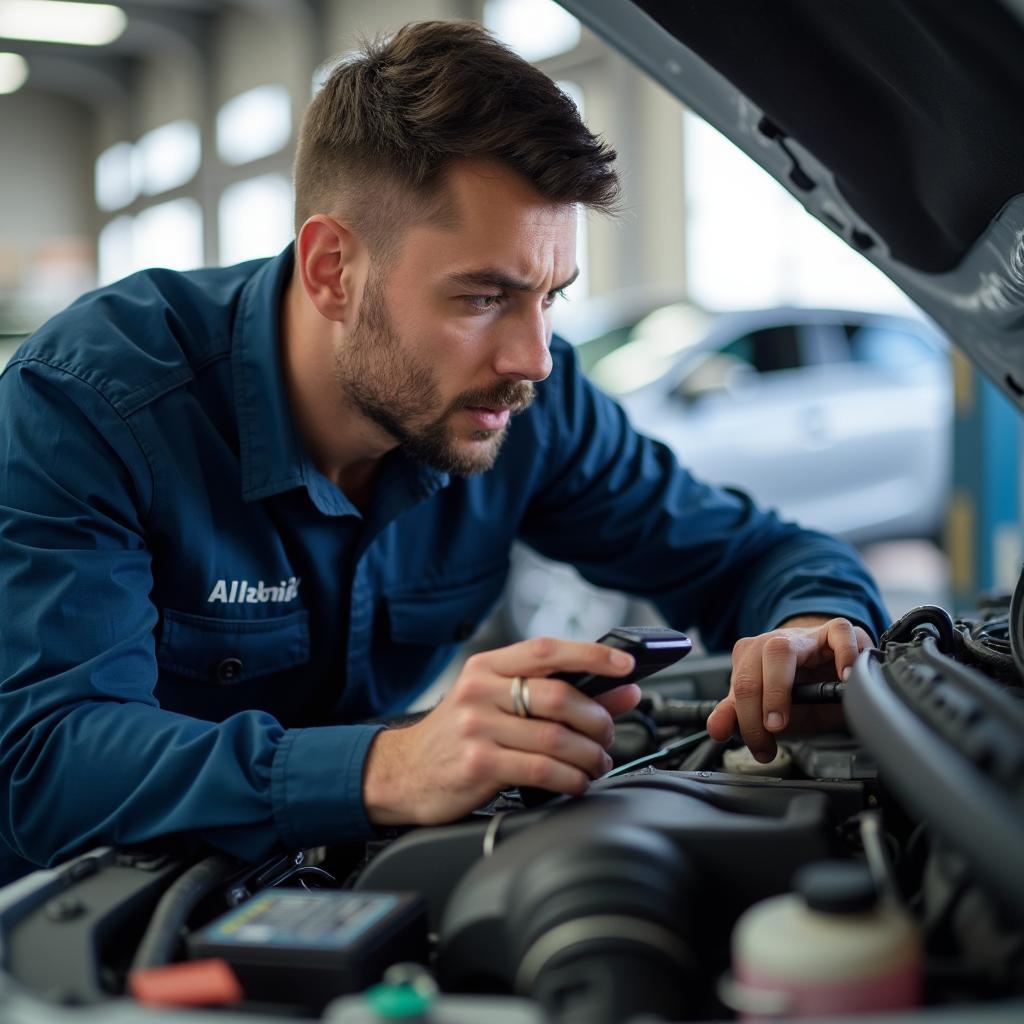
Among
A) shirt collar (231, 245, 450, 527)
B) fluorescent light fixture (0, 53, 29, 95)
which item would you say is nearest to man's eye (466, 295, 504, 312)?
shirt collar (231, 245, 450, 527)

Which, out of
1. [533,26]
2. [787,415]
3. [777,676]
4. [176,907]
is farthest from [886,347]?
[176,907]

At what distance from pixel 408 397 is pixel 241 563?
0.84ft

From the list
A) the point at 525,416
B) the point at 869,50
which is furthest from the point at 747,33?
the point at 525,416

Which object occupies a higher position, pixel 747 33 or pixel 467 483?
pixel 747 33

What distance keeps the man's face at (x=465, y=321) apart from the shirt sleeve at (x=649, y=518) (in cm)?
28

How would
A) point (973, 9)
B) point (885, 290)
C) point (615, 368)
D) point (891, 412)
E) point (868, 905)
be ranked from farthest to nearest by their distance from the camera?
point (885, 290), point (891, 412), point (615, 368), point (973, 9), point (868, 905)

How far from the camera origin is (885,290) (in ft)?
22.6

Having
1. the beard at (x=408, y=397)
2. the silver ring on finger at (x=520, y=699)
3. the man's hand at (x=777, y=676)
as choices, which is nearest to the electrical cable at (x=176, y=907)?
the silver ring on finger at (x=520, y=699)

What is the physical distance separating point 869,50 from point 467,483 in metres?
0.74

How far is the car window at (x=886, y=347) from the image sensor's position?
524 cm

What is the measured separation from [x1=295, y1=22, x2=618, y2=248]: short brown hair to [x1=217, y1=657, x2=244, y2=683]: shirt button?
483 millimetres

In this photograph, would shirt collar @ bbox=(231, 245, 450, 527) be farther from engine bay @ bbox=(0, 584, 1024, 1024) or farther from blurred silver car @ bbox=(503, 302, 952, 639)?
blurred silver car @ bbox=(503, 302, 952, 639)

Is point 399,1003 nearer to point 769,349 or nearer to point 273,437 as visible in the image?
point 273,437

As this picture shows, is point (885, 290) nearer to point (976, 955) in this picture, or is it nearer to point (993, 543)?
point (993, 543)
